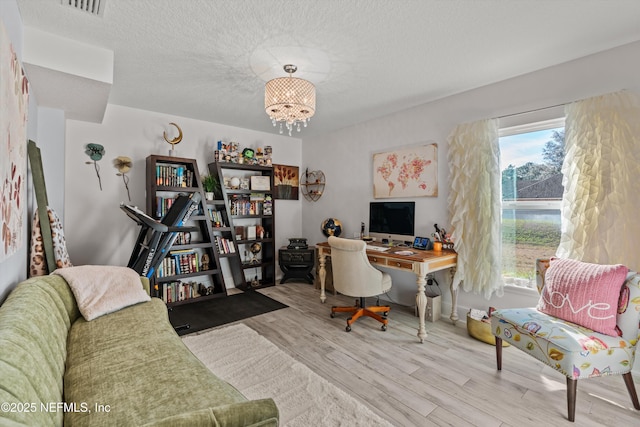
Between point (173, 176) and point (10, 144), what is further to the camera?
point (173, 176)

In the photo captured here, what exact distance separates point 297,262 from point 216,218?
1354mm

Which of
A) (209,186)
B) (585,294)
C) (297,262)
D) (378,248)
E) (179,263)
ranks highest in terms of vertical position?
(209,186)

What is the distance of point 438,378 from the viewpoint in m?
2.10

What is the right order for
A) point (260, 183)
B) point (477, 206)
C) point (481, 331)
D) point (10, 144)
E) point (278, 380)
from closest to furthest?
point (10, 144)
point (278, 380)
point (481, 331)
point (477, 206)
point (260, 183)

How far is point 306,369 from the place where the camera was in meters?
2.19

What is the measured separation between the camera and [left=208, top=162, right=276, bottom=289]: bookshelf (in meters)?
4.15

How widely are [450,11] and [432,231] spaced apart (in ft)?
7.16

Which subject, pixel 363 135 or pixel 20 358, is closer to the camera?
pixel 20 358

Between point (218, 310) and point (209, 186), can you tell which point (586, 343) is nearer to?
point (218, 310)

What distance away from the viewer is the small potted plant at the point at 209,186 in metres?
3.99

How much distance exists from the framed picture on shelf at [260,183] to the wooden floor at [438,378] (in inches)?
79.2

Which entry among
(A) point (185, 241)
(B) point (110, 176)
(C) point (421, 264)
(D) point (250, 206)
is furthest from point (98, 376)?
(D) point (250, 206)

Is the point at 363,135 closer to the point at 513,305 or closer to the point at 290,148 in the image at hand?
the point at 290,148

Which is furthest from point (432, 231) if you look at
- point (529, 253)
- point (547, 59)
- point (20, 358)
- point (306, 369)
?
point (20, 358)
